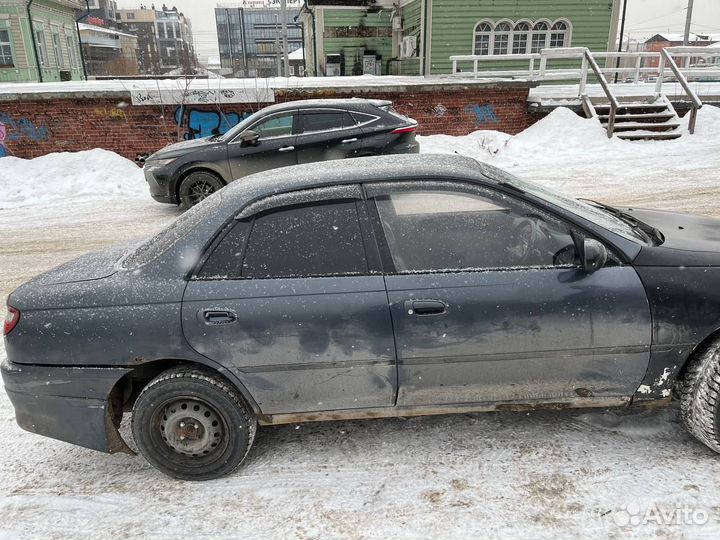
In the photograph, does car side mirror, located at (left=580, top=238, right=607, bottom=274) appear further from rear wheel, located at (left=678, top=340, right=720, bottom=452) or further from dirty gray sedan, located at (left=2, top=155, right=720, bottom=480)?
rear wheel, located at (left=678, top=340, right=720, bottom=452)

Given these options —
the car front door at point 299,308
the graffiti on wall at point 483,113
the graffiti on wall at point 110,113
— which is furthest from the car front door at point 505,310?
the graffiti on wall at point 483,113

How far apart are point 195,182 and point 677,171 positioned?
9390 millimetres

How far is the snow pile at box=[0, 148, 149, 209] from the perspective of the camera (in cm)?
1089

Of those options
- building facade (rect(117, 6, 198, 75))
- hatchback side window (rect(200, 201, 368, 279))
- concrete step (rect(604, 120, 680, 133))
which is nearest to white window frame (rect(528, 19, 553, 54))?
concrete step (rect(604, 120, 680, 133))

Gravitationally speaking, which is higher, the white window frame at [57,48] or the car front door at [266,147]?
the white window frame at [57,48]

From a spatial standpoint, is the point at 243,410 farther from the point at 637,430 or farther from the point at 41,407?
the point at 637,430

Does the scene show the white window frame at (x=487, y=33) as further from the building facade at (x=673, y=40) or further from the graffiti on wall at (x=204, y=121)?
the building facade at (x=673, y=40)

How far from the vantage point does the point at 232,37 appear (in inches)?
4417

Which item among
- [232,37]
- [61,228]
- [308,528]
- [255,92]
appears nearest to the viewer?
[308,528]

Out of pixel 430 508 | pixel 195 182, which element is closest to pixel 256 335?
pixel 430 508

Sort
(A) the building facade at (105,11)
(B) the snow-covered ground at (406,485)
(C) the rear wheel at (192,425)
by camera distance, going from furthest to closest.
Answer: (A) the building facade at (105,11)
(C) the rear wheel at (192,425)
(B) the snow-covered ground at (406,485)

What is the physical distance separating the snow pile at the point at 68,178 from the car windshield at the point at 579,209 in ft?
30.3

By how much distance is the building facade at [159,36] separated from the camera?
Answer: 87.3m

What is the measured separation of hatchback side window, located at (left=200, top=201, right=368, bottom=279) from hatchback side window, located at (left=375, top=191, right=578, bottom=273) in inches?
7.8
